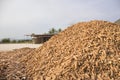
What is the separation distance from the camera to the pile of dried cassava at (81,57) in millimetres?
5535

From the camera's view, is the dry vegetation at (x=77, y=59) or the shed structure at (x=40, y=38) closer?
the dry vegetation at (x=77, y=59)

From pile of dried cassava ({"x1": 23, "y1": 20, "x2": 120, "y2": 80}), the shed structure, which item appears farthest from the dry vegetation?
the shed structure

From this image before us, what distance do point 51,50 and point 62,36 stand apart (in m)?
1.08

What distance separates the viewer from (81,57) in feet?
19.4

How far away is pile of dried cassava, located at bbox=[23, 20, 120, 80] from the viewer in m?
5.54

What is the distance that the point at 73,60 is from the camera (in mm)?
5871

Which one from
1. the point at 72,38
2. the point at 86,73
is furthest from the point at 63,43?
the point at 86,73

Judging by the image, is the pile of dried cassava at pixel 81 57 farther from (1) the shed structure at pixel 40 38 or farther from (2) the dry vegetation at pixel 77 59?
(1) the shed structure at pixel 40 38

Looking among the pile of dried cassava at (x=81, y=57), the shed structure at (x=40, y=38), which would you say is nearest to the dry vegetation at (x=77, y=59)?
the pile of dried cassava at (x=81, y=57)

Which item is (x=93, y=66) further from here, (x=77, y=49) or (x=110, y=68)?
(x=77, y=49)

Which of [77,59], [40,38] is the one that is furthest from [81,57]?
[40,38]

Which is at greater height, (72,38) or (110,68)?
(72,38)

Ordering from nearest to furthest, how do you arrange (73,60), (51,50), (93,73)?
(93,73), (73,60), (51,50)

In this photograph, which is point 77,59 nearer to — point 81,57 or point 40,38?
point 81,57
